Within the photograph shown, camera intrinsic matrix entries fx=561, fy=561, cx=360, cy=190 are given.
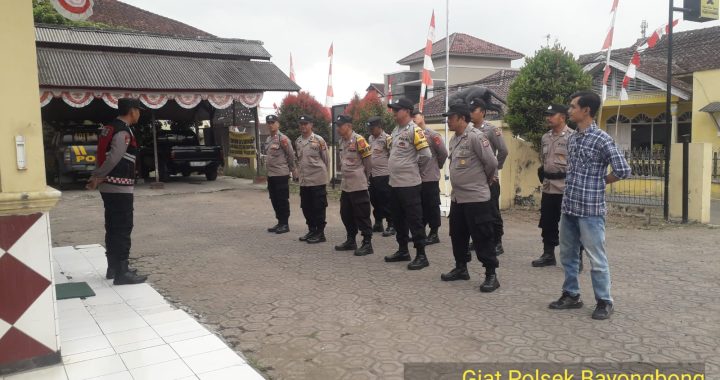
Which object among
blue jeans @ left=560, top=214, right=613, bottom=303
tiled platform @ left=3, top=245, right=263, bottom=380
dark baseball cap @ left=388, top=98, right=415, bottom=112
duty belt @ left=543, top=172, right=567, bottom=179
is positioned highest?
dark baseball cap @ left=388, top=98, right=415, bottom=112

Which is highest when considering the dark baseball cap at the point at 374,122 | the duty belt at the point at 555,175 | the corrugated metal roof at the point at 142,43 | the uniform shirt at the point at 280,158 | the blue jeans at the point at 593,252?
the corrugated metal roof at the point at 142,43

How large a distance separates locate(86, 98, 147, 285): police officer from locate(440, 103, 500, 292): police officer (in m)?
3.07

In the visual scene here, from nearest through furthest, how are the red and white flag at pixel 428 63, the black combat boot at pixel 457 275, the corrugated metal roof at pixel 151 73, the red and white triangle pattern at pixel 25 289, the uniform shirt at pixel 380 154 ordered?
the red and white triangle pattern at pixel 25 289, the black combat boot at pixel 457 275, the uniform shirt at pixel 380 154, the red and white flag at pixel 428 63, the corrugated metal roof at pixel 151 73

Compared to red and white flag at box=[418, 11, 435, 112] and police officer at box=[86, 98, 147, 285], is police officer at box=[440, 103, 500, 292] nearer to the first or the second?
police officer at box=[86, 98, 147, 285]

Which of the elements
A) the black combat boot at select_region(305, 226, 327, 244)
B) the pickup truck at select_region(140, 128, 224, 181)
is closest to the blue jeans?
the black combat boot at select_region(305, 226, 327, 244)

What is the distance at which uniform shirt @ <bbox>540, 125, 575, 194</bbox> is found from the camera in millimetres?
5852

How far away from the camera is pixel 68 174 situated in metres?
14.6

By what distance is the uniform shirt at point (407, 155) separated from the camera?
236 inches

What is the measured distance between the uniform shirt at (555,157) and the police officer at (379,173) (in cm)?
184

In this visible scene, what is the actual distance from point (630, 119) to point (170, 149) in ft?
50.7

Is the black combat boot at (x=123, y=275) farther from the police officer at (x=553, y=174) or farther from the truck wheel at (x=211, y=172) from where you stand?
the truck wheel at (x=211, y=172)

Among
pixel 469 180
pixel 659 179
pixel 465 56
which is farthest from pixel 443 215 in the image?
pixel 465 56

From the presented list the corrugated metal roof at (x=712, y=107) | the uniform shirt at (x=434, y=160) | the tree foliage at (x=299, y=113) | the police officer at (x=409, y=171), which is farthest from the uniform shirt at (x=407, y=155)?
the tree foliage at (x=299, y=113)

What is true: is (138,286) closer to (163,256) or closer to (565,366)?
(163,256)
